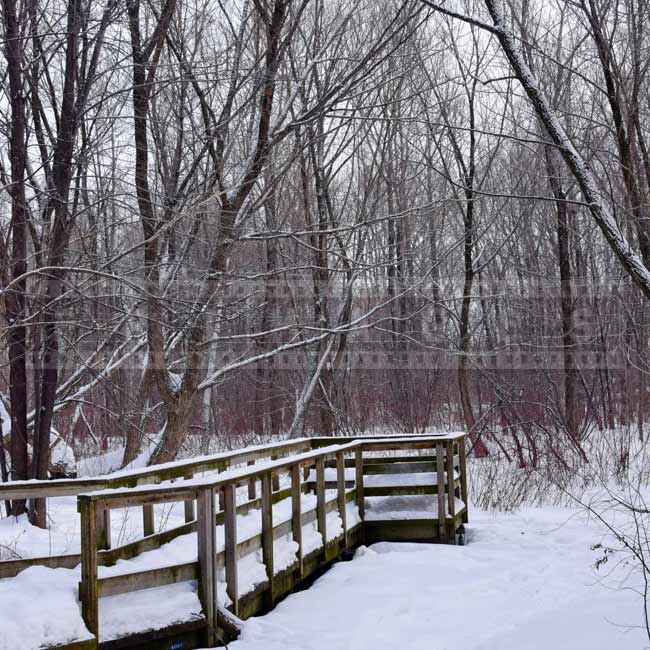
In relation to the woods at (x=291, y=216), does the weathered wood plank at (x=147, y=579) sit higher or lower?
lower

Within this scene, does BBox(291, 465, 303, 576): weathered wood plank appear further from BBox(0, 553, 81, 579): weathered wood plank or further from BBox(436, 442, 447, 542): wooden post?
BBox(436, 442, 447, 542): wooden post

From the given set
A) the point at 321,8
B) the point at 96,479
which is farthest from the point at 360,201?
the point at 96,479

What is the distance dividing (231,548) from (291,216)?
1203 cm

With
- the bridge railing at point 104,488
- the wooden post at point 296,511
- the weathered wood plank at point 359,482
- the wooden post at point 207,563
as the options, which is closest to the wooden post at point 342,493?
the weathered wood plank at point 359,482

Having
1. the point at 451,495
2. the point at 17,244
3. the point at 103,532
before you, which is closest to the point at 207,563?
the point at 103,532

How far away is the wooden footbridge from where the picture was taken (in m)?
4.35

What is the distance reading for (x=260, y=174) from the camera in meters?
10.7

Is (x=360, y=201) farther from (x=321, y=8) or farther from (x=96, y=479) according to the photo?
(x=96, y=479)

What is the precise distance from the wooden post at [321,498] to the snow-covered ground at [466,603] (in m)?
0.36

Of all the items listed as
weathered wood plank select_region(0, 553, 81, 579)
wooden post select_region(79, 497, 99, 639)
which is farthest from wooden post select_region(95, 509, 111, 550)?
wooden post select_region(79, 497, 99, 639)

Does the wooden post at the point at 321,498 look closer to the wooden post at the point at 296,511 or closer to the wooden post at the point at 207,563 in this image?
the wooden post at the point at 296,511

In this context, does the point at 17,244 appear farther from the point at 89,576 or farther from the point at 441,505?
the point at 89,576

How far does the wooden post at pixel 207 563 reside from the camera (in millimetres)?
4684

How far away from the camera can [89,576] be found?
407 centimetres
